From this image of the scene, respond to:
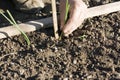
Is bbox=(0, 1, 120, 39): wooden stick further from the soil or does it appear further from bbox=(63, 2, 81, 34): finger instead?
bbox=(63, 2, 81, 34): finger

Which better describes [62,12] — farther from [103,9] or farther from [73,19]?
[103,9]

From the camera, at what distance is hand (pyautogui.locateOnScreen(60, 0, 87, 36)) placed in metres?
1.78

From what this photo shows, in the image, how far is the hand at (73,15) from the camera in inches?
69.9

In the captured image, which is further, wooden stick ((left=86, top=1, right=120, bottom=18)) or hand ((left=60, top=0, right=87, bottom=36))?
wooden stick ((left=86, top=1, right=120, bottom=18))

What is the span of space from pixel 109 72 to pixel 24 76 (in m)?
0.44

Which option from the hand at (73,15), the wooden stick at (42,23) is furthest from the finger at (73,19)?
the wooden stick at (42,23)

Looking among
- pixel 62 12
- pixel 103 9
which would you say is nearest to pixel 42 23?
pixel 62 12

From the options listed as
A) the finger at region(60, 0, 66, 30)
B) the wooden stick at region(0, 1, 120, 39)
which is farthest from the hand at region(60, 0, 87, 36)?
the wooden stick at region(0, 1, 120, 39)

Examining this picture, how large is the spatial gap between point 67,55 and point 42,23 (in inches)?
10.4

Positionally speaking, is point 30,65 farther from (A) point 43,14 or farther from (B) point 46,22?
(A) point 43,14

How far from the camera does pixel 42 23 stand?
1.91 metres

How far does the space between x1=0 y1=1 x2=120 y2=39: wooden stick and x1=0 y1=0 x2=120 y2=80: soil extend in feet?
0.11

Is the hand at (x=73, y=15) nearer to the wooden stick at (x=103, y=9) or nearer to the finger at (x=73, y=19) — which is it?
the finger at (x=73, y=19)

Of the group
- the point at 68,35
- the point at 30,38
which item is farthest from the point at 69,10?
the point at 30,38
